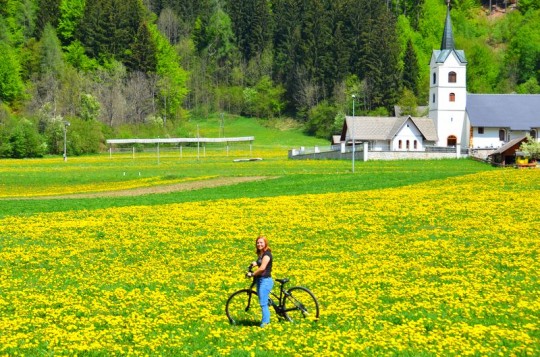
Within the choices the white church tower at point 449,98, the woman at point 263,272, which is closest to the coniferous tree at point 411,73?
the white church tower at point 449,98

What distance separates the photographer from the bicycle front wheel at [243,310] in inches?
683

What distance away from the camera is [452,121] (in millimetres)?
109000

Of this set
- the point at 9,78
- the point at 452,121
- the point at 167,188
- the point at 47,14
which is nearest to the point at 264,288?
the point at 167,188

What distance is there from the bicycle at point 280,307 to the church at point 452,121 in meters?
85.1

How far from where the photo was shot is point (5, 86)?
148 metres

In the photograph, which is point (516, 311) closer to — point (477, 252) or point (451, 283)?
point (451, 283)

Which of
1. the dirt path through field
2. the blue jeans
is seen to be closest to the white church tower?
the dirt path through field

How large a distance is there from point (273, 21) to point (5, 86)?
71928 mm

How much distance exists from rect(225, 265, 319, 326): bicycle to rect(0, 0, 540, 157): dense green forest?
109 meters

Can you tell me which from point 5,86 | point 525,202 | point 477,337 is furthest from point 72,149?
point 477,337

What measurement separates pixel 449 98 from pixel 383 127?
11.1m

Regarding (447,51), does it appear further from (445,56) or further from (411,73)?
(411,73)

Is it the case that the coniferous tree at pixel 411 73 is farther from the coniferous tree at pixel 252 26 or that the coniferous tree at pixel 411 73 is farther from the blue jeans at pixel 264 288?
the blue jeans at pixel 264 288

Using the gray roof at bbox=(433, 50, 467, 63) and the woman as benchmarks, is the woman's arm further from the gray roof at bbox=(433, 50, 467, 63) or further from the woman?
the gray roof at bbox=(433, 50, 467, 63)
